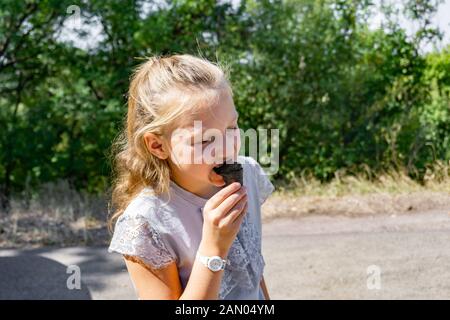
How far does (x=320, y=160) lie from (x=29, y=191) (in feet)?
10.6

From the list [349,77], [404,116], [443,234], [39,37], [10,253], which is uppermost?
[39,37]

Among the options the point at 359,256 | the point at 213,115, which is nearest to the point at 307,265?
the point at 359,256

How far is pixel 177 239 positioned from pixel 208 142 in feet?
0.69

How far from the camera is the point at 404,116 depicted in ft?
13.4

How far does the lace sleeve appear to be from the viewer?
0.99 metres

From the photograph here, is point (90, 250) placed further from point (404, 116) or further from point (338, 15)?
point (338, 15)

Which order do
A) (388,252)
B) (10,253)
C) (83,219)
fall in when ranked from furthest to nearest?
(83,219) → (10,253) → (388,252)

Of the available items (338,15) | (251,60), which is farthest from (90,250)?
(338,15)

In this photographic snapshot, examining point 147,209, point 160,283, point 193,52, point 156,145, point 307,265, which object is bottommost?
point 307,265

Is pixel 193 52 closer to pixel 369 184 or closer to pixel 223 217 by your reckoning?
pixel 369 184

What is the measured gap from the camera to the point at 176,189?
3.47ft

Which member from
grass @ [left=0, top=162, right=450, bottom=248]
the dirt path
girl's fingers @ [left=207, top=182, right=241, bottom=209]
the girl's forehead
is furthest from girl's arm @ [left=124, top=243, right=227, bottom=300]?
grass @ [left=0, top=162, right=450, bottom=248]

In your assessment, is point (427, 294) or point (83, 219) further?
point (83, 219)

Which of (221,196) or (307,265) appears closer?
(221,196)
